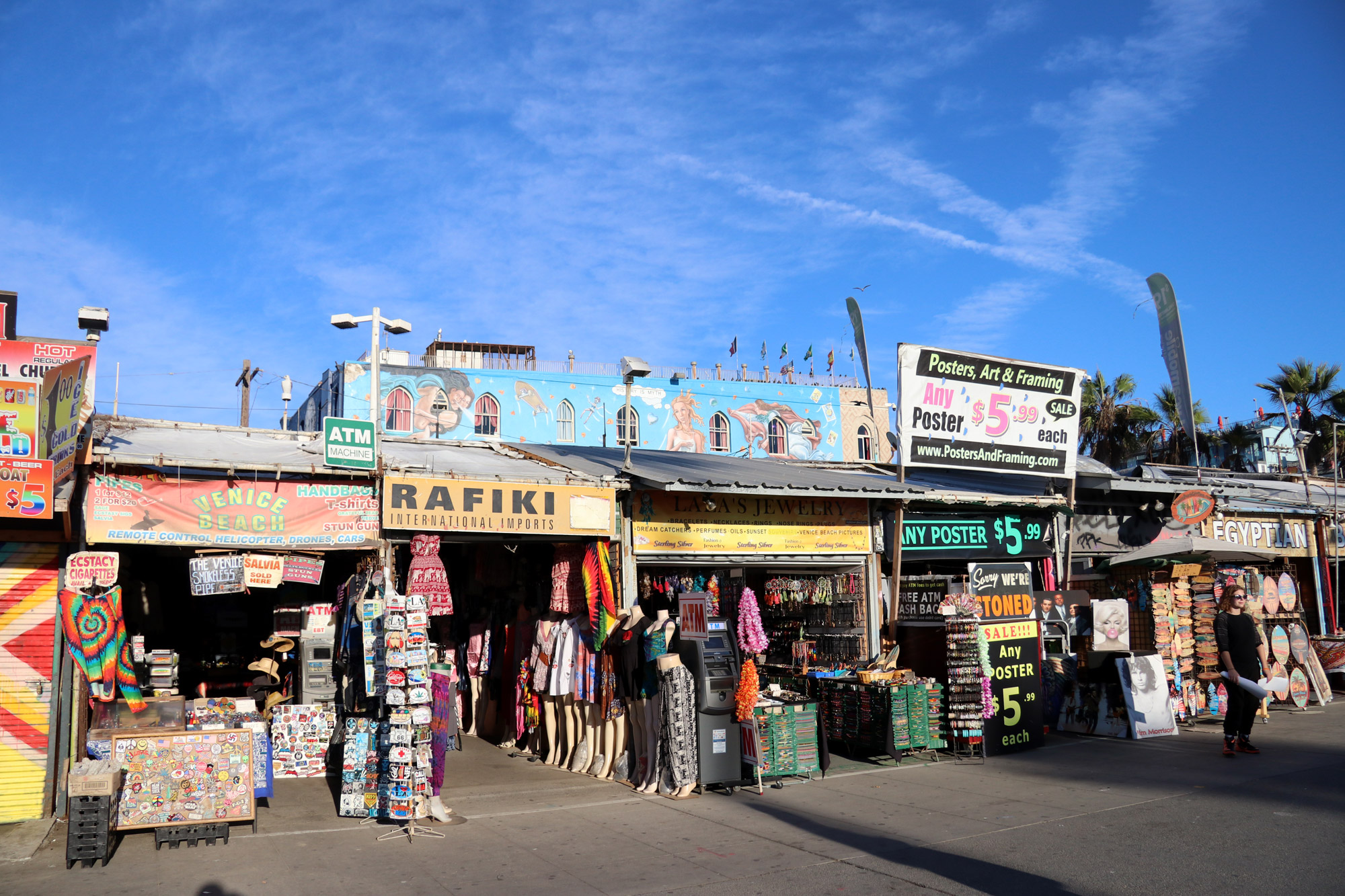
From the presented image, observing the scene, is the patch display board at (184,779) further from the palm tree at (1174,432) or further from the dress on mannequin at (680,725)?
the palm tree at (1174,432)

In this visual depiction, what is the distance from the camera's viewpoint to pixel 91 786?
7.59 metres

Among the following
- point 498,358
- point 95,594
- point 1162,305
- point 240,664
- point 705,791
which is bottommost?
point 705,791

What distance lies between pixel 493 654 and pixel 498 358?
962 inches

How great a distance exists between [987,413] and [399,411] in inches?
954

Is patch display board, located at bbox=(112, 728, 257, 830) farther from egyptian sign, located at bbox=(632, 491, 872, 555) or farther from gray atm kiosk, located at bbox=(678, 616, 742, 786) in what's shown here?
egyptian sign, located at bbox=(632, 491, 872, 555)

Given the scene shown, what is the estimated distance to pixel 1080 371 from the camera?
1719 cm

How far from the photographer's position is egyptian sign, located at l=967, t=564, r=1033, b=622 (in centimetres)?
1249

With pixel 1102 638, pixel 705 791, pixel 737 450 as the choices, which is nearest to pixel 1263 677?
pixel 1102 638

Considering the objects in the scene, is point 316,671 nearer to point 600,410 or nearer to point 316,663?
point 316,663

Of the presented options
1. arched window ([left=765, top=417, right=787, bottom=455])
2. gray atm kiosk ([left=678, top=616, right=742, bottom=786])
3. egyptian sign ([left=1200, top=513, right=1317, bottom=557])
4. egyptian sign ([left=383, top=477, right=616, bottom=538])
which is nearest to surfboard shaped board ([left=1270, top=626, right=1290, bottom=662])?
egyptian sign ([left=1200, top=513, right=1317, bottom=557])

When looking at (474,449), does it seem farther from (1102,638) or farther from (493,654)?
(1102,638)

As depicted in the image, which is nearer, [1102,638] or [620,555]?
[620,555]

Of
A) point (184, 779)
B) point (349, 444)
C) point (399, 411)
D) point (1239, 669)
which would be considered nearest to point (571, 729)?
point (349, 444)

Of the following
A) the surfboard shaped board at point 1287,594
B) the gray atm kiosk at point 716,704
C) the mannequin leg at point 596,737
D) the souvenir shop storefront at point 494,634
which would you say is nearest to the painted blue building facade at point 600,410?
the souvenir shop storefront at point 494,634
